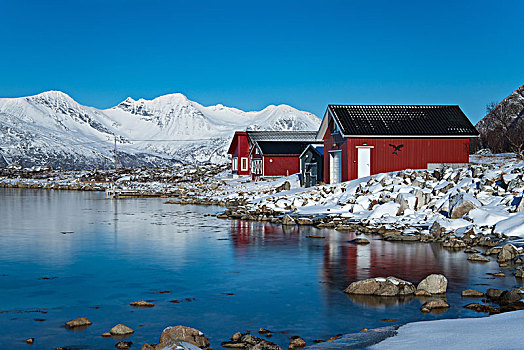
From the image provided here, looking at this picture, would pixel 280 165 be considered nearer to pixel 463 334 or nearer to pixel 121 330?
pixel 121 330

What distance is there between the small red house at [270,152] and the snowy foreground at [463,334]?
1730 inches

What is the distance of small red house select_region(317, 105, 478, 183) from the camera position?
35.4 m

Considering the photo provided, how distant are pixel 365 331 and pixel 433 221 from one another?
14.2 metres

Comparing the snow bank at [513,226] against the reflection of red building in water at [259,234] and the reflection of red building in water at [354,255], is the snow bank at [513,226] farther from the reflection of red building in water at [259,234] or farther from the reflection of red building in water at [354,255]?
the reflection of red building in water at [259,234]

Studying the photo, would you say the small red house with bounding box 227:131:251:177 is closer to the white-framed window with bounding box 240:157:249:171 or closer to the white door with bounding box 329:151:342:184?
the white-framed window with bounding box 240:157:249:171

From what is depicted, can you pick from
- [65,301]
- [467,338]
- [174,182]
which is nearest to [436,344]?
[467,338]

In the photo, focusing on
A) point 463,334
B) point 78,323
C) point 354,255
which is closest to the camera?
point 463,334

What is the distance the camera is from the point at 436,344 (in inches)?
313

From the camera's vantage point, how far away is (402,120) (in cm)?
3703

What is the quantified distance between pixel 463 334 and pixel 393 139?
92.6ft

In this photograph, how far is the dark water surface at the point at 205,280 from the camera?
10078 mm

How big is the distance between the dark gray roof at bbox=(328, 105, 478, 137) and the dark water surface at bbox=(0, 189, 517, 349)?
13.5 meters

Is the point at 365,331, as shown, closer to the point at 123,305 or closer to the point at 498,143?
the point at 123,305

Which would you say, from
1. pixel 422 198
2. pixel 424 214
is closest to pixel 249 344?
pixel 424 214
